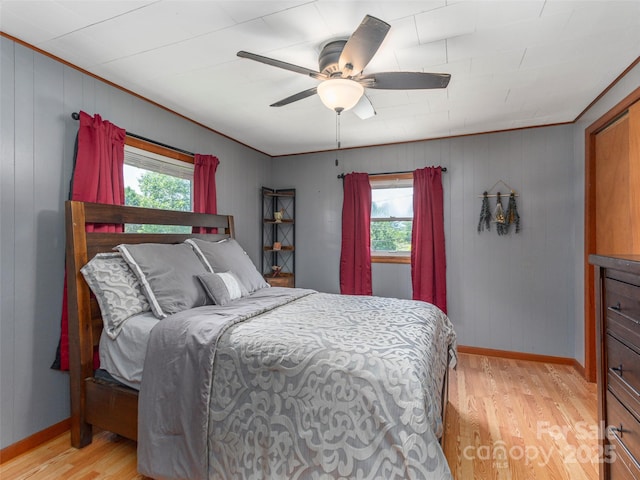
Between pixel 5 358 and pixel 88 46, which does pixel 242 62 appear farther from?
pixel 5 358

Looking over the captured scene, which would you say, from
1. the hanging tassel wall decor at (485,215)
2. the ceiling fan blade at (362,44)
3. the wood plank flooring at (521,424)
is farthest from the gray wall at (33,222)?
the hanging tassel wall decor at (485,215)

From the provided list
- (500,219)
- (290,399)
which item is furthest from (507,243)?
(290,399)

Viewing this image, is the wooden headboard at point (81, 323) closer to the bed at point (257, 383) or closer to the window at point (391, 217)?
the bed at point (257, 383)

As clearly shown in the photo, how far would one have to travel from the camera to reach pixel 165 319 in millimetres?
1745

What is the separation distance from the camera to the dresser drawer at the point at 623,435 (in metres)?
1.06

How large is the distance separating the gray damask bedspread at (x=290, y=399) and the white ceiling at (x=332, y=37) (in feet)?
5.16

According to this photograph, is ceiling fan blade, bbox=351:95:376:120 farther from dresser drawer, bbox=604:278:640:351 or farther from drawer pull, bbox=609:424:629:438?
drawer pull, bbox=609:424:629:438

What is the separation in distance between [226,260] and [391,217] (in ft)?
7.14

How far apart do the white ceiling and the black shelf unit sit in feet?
5.16

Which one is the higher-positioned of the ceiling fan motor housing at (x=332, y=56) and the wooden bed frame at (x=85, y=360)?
the ceiling fan motor housing at (x=332, y=56)

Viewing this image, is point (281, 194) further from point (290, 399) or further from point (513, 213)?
point (290, 399)

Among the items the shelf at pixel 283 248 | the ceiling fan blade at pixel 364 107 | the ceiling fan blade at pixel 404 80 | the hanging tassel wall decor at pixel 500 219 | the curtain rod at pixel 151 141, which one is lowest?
the shelf at pixel 283 248

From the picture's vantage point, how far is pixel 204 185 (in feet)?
10.4

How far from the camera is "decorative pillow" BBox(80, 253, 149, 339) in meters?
1.84
